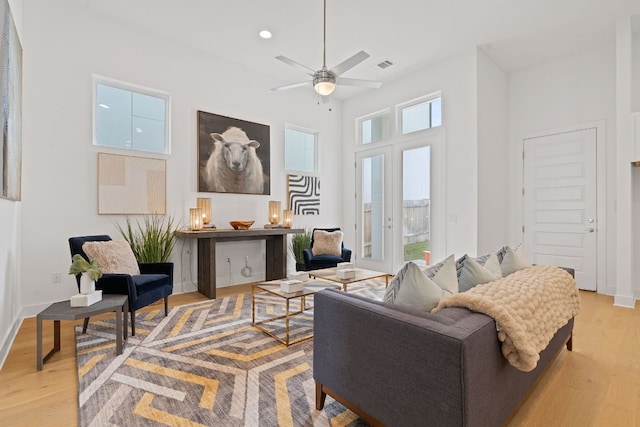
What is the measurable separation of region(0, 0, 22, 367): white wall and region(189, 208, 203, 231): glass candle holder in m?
1.66

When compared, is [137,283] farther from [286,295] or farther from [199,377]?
[286,295]

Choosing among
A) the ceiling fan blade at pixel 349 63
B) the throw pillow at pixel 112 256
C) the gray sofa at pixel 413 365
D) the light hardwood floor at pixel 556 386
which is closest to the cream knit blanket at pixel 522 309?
the gray sofa at pixel 413 365

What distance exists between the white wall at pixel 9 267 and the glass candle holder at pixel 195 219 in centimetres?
166

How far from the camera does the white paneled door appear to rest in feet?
14.7

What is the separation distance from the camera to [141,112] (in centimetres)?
420

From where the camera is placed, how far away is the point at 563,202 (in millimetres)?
4680

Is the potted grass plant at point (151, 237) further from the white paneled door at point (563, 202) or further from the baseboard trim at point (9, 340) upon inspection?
the white paneled door at point (563, 202)

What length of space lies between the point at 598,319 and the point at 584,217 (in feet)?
5.75

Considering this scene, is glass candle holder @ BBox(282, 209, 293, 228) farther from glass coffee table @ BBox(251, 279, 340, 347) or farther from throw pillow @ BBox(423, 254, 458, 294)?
throw pillow @ BBox(423, 254, 458, 294)

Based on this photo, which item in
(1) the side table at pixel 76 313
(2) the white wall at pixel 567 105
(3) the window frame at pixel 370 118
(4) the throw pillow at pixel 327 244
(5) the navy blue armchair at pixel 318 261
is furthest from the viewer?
(3) the window frame at pixel 370 118

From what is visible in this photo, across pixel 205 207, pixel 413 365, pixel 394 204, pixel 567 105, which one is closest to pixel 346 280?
pixel 413 365

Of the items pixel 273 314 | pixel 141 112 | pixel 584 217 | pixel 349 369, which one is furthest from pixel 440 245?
pixel 141 112

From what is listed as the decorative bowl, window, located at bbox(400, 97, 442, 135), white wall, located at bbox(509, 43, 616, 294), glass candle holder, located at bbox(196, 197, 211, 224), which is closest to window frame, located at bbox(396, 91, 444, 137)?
window, located at bbox(400, 97, 442, 135)

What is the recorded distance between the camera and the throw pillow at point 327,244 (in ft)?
16.5
